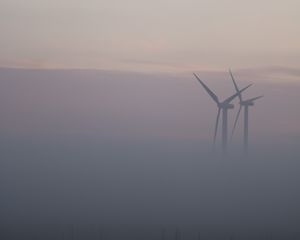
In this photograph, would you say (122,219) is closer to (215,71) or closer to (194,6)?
(215,71)

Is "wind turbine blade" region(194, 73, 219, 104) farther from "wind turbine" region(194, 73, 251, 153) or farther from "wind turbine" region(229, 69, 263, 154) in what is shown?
"wind turbine" region(229, 69, 263, 154)

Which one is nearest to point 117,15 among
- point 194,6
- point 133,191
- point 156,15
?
point 156,15

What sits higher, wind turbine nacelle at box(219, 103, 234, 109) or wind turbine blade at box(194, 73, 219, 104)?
wind turbine blade at box(194, 73, 219, 104)

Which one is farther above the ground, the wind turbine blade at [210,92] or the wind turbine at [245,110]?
the wind turbine blade at [210,92]

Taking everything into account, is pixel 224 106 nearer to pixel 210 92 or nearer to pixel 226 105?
pixel 226 105

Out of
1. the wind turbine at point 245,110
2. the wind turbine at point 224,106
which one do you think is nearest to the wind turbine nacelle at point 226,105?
the wind turbine at point 224,106

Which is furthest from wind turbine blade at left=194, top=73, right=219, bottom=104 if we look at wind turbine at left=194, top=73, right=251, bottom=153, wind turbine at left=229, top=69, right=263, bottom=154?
wind turbine at left=229, top=69, right=263, bottom=154

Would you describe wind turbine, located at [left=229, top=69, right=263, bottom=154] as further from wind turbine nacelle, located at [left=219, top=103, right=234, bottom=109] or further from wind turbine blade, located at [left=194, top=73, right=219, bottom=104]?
wind turbine blade, located at [left=194, top=73, right=219, bottom=104]

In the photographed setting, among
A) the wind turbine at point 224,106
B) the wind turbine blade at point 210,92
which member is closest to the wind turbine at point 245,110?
the wind turbine at point 224,106

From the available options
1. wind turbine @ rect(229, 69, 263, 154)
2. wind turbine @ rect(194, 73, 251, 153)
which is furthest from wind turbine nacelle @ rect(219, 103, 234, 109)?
wind turbine @ rect(229, 69, 263, 154)

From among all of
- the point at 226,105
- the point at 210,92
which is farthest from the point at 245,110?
the point at 210,92

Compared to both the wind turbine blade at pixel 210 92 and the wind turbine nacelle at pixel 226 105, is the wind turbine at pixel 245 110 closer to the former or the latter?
the wind turbine nacelle at pixel 226 105
